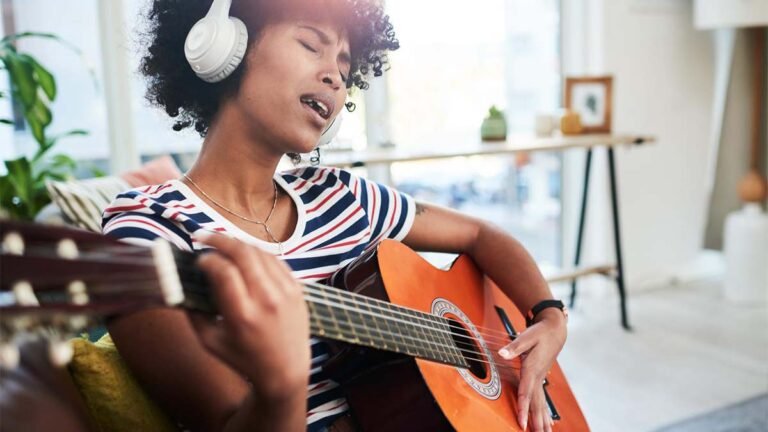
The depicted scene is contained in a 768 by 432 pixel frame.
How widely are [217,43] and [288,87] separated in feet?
0.37

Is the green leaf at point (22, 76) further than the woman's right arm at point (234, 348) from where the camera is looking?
Yes

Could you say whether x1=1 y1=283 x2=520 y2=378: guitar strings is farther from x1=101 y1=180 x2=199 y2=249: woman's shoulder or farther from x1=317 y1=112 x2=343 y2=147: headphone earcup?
x1=317 y1=112 x2=343 y2=147: headphone earcup

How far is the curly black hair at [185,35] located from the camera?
40.7 inches

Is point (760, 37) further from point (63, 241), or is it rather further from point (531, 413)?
point (63, 241)

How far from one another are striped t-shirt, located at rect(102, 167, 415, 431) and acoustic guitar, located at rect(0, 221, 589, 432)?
50mm

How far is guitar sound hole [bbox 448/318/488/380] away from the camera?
1075 mm

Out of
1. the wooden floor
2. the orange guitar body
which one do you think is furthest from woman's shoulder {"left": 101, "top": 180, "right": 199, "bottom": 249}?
the wooden floor

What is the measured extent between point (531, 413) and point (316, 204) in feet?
1.53

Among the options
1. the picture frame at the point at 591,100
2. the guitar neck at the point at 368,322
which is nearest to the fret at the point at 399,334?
the guitar neck at the point at 368,322

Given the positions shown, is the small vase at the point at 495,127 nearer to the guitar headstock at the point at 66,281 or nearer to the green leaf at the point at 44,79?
the green leaf at the point at 44,79

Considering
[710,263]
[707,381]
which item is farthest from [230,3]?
[710,263]

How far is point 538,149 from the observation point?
2.58 m

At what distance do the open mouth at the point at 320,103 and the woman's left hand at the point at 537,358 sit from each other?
46 centimetres

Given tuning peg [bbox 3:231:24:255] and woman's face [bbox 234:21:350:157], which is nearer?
tuning peg [bbox 3:231:24:255]
